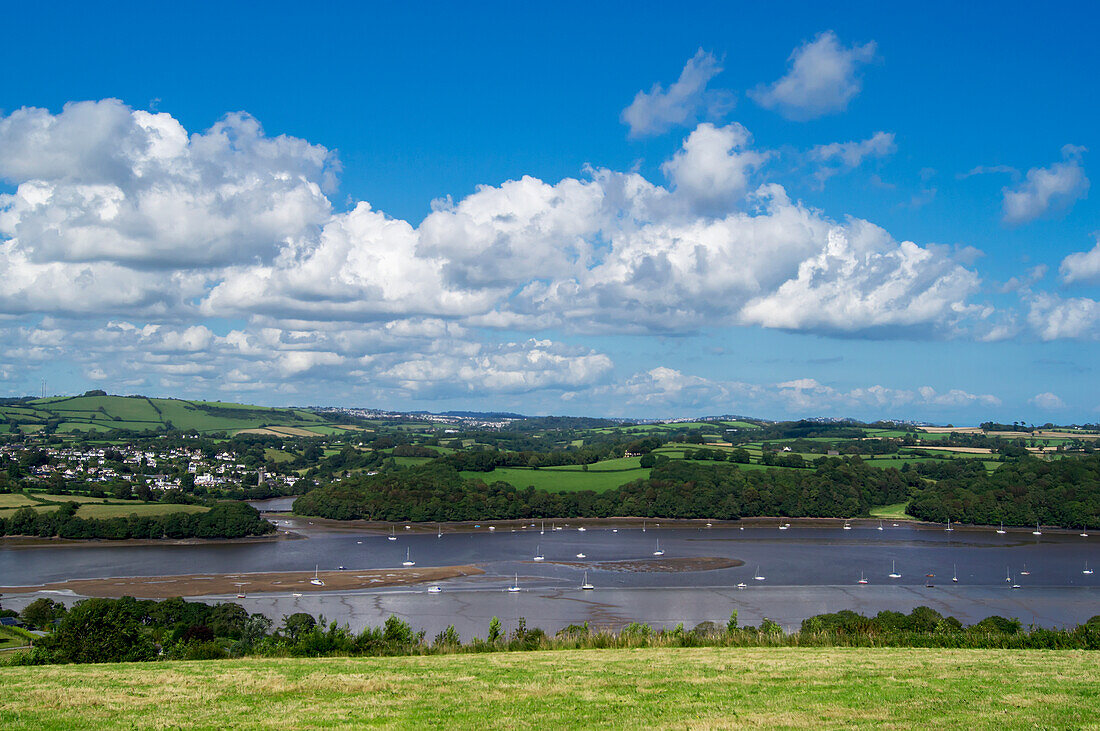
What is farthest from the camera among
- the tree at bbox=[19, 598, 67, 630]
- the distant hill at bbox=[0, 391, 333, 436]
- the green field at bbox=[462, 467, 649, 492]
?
the distant hill at bbox=[0, 391, 333, 436]

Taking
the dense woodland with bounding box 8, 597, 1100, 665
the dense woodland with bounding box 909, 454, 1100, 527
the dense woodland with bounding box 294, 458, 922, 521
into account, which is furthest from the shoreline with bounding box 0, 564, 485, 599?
the dense woodland with bounding box 909, 454, 1100, 527

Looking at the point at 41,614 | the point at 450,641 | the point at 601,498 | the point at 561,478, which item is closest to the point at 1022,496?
the point at 601,498

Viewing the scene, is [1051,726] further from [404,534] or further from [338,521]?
[338,521]

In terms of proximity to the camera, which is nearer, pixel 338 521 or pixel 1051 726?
pixel 1051 726

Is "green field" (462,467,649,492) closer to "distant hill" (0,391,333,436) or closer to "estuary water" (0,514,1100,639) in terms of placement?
"estuary water" (0,514,1100,639)

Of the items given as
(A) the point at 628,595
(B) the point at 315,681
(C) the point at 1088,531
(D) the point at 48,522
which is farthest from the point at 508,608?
(C) the point at 1088,531

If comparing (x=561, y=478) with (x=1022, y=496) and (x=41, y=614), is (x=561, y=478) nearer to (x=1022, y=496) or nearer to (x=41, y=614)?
(x=1022, y=496)
